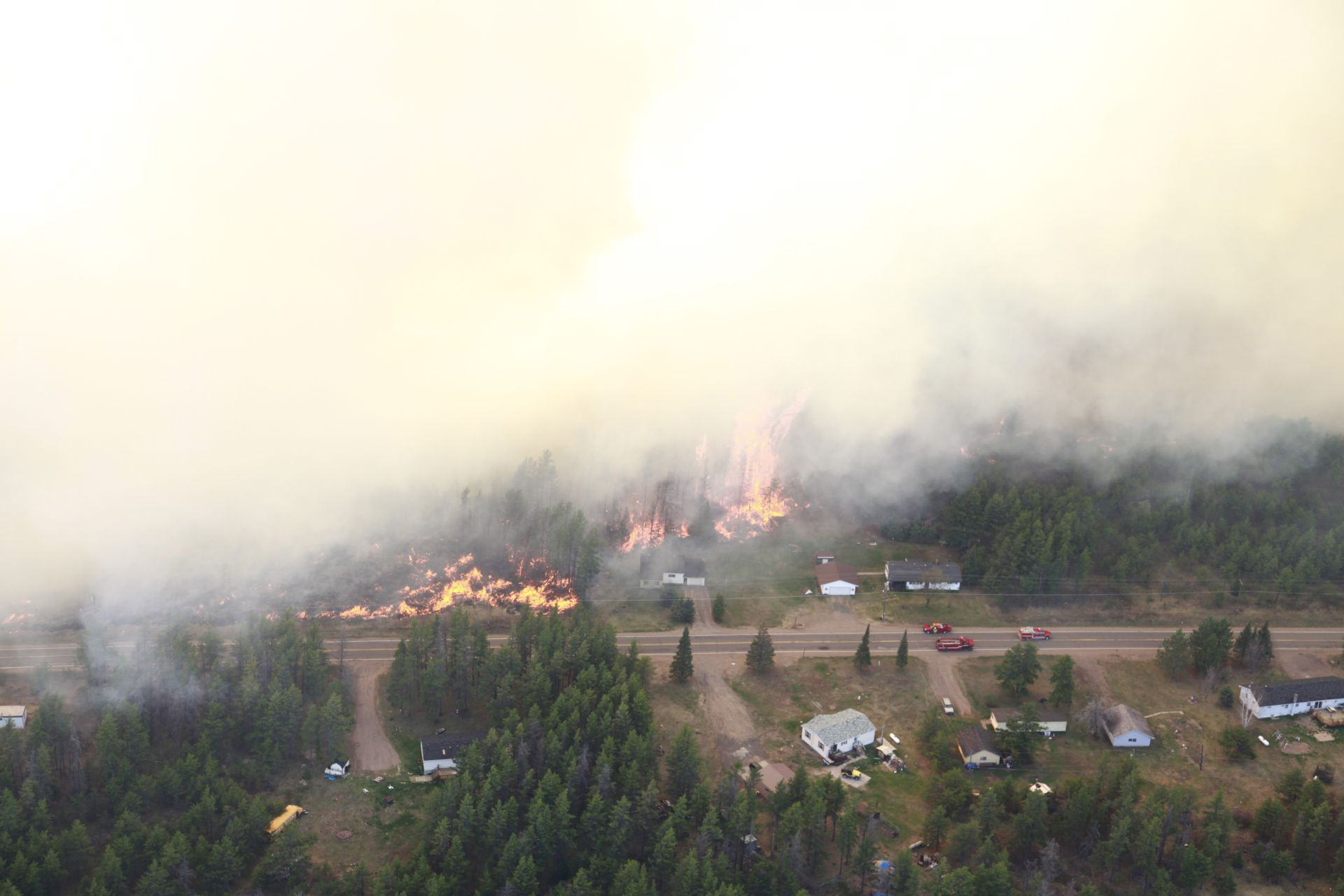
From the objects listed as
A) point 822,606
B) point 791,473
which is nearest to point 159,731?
point 822,606

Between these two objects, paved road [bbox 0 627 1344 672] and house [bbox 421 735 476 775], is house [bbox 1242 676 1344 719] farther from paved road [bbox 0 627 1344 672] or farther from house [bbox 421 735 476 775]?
house [bbox 421 735 476 775]

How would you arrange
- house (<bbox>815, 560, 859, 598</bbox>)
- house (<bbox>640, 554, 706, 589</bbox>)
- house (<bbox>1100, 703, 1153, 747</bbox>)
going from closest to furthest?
house (<bbox>1100, 703, 1153, 747</bbox>) → house (<bbox>640, 554, 706, 589</bbox>) → house (<bbox>815, 560, 859, 598</bbox>)

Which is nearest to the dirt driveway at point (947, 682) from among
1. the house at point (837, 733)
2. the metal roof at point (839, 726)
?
the metal roof at point (839, 726)

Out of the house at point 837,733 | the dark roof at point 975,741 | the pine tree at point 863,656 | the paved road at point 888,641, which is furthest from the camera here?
the paved road at point 888,641

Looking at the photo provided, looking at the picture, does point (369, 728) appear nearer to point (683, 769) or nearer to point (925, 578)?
point (683, 769)

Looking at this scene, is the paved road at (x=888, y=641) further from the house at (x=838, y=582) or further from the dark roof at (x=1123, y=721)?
the dark roof at (x=1123, y=721)

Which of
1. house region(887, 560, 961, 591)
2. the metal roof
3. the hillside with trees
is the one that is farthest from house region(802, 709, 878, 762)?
the hillside with trees
